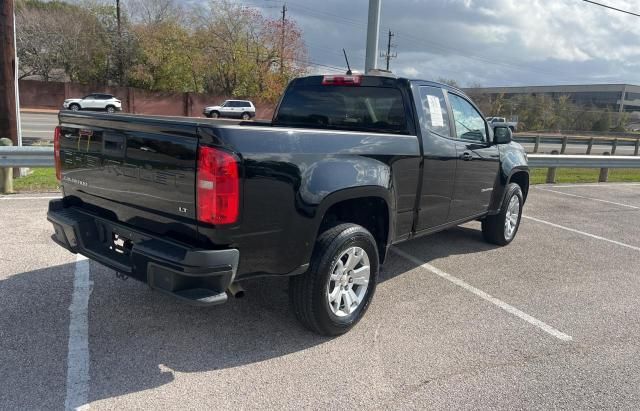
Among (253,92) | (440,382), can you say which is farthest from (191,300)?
(253,92)

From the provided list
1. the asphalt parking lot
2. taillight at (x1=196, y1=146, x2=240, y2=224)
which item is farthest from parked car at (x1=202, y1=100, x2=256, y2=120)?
taillight at (x1=196, y1=146, x2=240, y2=224)

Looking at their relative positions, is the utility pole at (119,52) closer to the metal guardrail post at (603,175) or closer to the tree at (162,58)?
the tree at (162,58)

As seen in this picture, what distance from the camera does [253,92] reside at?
40.8 metres

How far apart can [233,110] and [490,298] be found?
31.4 m

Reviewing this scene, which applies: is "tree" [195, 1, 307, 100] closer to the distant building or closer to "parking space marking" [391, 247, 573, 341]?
"parking space marking" [391, 247, 573, 341]

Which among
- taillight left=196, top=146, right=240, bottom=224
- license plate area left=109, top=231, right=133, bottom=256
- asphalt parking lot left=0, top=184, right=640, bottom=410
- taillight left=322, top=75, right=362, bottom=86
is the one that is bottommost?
asphalt parking lot left=0, top=184, right=640, bottom=410

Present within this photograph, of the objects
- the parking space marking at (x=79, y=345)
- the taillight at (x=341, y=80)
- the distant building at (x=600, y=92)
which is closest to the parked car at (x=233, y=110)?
the taillight at (x=341, y=80)

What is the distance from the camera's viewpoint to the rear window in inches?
164

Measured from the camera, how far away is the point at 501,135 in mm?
5285

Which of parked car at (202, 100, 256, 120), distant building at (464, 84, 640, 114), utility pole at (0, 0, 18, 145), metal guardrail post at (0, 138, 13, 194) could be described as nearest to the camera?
metal guardrail post at (0, 138, 13, 194)

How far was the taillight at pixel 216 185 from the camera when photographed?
8.44ft

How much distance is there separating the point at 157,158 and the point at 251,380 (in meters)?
1.47

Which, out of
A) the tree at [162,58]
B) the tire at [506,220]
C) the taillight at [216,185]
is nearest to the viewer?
the taillight at [216,185]

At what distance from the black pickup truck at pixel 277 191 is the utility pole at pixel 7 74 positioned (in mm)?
6209
